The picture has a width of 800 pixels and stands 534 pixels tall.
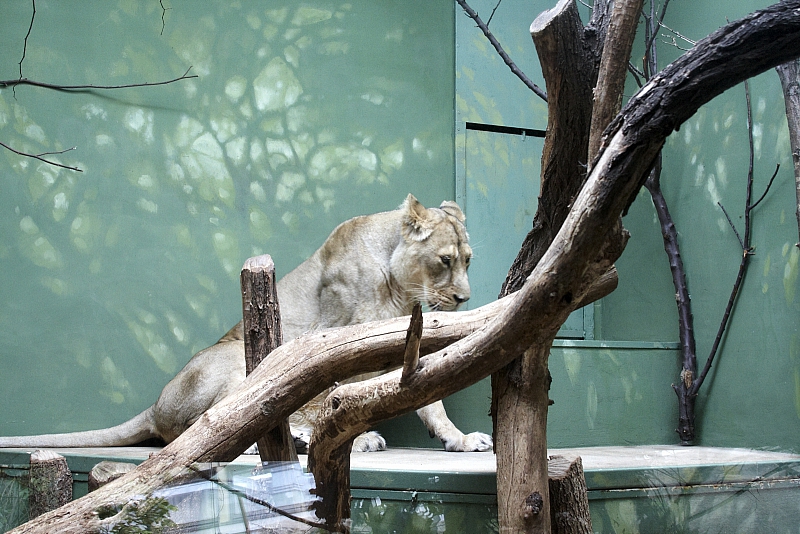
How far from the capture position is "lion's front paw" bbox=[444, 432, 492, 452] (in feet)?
13.3

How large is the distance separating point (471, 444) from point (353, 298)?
4.00 feet

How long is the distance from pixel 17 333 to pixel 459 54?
3.79m

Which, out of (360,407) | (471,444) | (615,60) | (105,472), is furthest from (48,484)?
(615,60)

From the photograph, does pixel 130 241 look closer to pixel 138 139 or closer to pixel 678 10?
pixel 138 139

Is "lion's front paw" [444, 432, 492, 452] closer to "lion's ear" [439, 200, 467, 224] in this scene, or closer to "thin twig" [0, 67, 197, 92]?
"lion's ear" [439, 200, 467, 224]

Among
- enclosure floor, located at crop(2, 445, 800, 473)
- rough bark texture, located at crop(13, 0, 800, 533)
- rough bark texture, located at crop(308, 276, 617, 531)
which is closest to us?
rough bark texture, located at crop(13, 0, 800, 533)

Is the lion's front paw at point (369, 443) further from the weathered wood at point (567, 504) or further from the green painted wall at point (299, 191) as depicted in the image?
the weathered wood at point (567, 504)

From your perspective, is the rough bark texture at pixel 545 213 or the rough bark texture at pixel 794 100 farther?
the rough bark texture at pixel 794 100

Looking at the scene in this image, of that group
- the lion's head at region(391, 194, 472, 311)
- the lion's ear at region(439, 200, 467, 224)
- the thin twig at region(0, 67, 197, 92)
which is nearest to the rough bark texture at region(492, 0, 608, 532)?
the lion's head at region(391, 194, 472, 311)

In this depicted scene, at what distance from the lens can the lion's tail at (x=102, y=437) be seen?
13.9 ft

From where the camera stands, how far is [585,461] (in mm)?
3408

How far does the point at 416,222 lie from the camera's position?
4.55 meters

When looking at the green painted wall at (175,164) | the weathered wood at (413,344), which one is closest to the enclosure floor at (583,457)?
the weathered wood at (413,344)

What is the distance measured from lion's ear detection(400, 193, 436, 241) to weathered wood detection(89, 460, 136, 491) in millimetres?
2090
